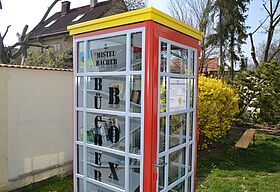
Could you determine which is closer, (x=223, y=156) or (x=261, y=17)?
(x=223, y=156)

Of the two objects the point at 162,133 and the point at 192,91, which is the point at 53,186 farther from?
the point at 192,91

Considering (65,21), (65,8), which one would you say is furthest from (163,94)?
(65,8)

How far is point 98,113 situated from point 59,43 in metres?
18.3

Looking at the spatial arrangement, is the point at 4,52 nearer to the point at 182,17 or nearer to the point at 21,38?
the point at 21,38

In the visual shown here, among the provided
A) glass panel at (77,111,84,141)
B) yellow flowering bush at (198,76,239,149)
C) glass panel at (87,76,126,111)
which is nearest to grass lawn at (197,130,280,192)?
yellow flowering bush at (198,76,239,149)

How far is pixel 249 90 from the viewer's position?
8.62m

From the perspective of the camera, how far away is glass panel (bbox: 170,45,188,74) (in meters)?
2.45

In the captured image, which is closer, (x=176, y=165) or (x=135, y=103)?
(x=135, y=103)

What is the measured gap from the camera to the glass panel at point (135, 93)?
226 cm

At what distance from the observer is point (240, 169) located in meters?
5.09

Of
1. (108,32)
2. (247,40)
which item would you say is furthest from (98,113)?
(247,40)

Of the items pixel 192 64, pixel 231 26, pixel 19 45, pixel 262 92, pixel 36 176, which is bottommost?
pixel 36 176

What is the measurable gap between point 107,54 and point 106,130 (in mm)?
819

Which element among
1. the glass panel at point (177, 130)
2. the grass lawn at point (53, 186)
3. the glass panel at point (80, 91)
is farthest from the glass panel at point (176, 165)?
the grass lawn at point (53, 186)
